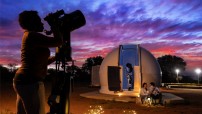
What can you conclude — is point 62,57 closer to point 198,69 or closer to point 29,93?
point 29,93

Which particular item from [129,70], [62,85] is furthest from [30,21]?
[129,70]

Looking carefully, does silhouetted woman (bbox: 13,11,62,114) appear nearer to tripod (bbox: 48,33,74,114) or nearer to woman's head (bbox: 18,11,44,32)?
woman's head (bbox: 18,11,44,32)

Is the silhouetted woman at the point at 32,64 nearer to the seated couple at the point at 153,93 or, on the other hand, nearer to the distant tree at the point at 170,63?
the seated couple at the point at 153,93

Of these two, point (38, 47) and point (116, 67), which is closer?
point (38, 47)

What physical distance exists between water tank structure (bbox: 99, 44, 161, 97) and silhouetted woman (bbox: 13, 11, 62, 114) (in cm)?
1246

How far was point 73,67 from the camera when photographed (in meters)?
3.49

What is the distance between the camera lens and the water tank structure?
15727 mm

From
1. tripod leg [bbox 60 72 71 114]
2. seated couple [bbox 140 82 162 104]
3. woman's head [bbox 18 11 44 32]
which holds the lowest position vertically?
seated couple [bbox 140 82 162 104]

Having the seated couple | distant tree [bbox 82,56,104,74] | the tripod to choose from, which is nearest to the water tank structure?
the seated couple

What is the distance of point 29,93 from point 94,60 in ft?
183

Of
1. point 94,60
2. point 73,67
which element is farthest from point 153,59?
point 94,60

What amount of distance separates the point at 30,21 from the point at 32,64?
53 cm

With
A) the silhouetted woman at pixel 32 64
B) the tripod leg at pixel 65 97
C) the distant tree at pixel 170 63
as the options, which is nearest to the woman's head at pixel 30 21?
the silhouetted woman at pixel 32 64

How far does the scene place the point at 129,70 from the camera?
1614cm
